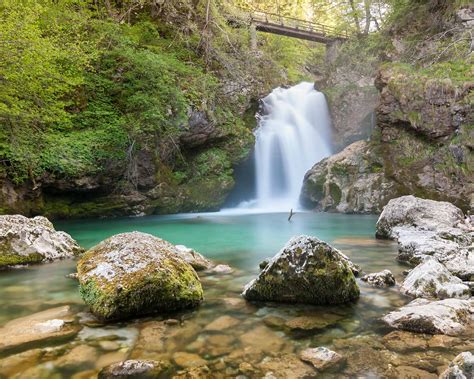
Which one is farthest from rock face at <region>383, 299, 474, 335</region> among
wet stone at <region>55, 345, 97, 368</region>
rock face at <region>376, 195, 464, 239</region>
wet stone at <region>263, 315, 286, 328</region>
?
rock face at <region>376, 195, 464, 239</region>

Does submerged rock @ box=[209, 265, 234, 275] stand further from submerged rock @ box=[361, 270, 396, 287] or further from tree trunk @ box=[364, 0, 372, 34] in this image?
tree trunk @ box=[364, 0, 372, 34]

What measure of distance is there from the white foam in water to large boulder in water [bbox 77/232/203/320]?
42.9ft

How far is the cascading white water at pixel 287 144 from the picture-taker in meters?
18.4

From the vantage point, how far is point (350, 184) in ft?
51.8

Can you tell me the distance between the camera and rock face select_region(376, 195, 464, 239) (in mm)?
8594

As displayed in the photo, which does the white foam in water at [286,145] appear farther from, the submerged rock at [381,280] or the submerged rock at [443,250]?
the submerged rock at [381,280]

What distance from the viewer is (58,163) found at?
1153 centimetres

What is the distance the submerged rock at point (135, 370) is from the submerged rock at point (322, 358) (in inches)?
44.1

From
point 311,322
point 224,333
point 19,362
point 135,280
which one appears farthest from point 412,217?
point 19,362

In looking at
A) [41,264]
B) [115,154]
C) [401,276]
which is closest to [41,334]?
[41,264]

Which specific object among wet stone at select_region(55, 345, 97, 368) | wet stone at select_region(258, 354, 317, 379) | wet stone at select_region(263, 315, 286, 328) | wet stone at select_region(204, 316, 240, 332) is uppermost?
wet stone at select_region(55, 345, 97, 368)

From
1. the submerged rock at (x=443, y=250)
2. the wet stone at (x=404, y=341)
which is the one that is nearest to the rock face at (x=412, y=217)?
the submerged rock at (x=443, y=250)

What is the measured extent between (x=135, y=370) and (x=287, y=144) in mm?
17212

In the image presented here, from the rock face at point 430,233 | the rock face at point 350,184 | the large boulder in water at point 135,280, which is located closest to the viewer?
the large boulder in water at point 135,280
